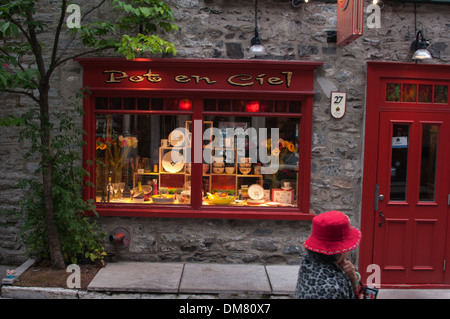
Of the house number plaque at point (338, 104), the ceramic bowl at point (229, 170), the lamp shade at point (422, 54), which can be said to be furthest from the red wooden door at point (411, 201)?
the ceramic bowl at point (229, 170)

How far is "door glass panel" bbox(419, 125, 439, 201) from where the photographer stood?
5758 millimetres

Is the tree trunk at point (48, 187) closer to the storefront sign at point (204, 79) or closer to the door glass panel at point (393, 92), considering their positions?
the storefront sign at point (204, 79)

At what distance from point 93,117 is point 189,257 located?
2568 mm

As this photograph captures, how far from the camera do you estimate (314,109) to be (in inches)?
228

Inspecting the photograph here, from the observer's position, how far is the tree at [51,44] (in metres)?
4.62

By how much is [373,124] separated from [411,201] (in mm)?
1273

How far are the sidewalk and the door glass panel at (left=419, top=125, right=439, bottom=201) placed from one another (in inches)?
55.8

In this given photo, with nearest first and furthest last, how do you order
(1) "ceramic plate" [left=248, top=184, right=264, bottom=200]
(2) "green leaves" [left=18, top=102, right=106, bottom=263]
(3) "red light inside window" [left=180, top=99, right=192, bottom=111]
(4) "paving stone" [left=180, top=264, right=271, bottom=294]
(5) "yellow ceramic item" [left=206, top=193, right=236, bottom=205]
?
(4) "paving stone" [left=180, top=264, right=271, bottom=294] < (2) "green leaves" [left=18, top=102, right=106, bottom=263] < (3) "red light inside window" [left=180, top=99, right=192, bottom=111] < (5) "yellow ceramic item" [left=206, top=193, right=236, bottom=205] < (1) "ceramic plate" [left=248, top=184, right=264, bottom=200]

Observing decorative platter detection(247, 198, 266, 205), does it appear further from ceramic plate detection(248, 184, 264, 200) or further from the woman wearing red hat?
the woman wearing red hat

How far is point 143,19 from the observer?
5195 millimetres

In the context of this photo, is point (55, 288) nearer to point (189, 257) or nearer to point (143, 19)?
point (189, 257)

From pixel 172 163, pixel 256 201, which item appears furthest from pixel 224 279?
pixel 172 163

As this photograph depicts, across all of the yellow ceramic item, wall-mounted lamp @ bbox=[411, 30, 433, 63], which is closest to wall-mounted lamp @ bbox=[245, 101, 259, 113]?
the yellow ceramic item

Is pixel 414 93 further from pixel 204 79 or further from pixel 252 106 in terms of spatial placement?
pixel 204 79
